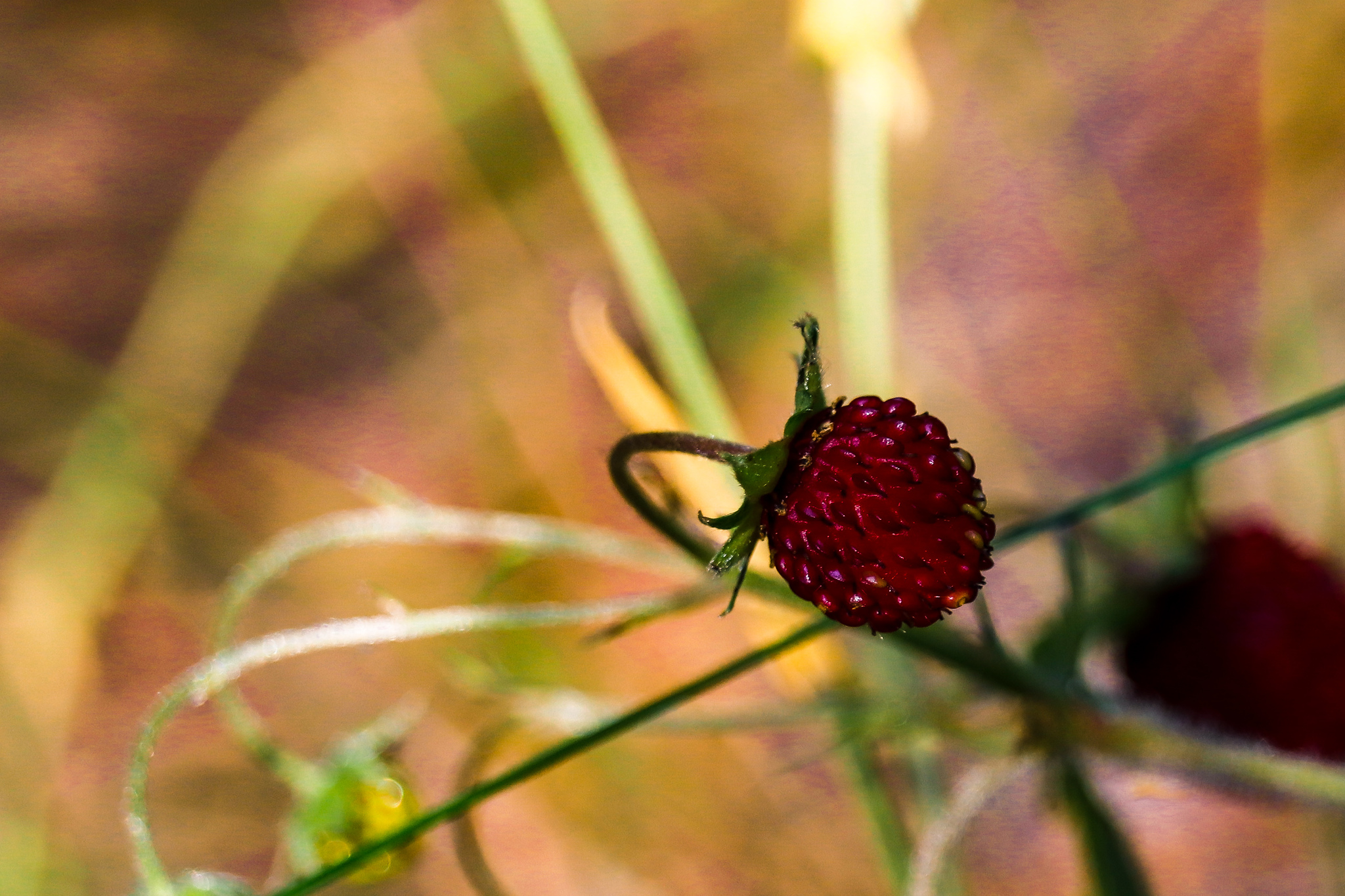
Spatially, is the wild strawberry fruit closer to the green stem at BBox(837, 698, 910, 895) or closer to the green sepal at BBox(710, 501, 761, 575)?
the green sepal at BBox(710, 501, 761, 575)

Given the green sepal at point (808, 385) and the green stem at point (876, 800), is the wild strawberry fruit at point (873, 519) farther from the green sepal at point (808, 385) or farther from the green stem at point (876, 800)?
the green stem at point (876, 800)

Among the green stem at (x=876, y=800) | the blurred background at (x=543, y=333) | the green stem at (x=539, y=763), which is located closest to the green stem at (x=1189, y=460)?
the green stem at (x=539, y=763)

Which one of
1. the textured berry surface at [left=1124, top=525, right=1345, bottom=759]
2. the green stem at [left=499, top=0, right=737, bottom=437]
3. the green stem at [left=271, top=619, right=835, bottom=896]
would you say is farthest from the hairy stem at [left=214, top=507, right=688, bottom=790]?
the textured berry surface at [left=1124, top=525, right=1345, bottom=759]

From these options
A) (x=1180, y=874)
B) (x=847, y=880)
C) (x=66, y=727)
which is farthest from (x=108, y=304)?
(x=1180, y=874)

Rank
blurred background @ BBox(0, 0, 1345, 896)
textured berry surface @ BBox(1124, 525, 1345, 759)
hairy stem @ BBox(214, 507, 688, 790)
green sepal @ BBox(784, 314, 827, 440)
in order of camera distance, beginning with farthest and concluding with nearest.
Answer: blurred background @ BBox(0, 0, 1345, 896), textured berry surface @ BBox(1124, 525, 1345, 759), hairy stem @ BBox(214, 507, 688, 790), green sepal @ BBox(784, 314, 827, 440)

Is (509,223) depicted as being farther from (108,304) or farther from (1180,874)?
(1180,874)
